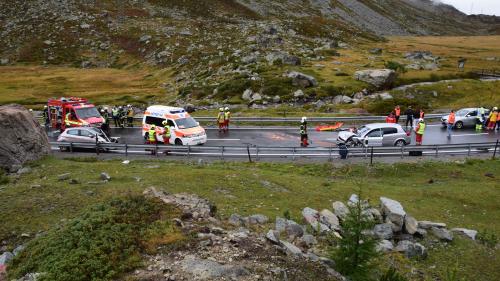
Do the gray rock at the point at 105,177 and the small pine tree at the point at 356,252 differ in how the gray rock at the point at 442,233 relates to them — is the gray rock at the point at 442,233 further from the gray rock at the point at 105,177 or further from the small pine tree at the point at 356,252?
the gray rock at the point at 105,177

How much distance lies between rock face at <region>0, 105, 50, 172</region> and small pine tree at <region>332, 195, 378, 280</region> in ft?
64.2

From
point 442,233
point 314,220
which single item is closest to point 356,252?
point 314,220

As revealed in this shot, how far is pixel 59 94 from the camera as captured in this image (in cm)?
6450

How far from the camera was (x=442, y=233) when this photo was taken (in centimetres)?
1822

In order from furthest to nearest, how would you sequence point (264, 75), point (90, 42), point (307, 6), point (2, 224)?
point (307, 6) → point (90, 42) → point (264, 75) → point (2, 224)

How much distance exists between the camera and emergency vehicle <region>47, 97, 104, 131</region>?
37062 mm

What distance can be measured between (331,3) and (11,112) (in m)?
150

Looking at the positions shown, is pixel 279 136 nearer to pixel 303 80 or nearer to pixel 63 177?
pixel 63 177

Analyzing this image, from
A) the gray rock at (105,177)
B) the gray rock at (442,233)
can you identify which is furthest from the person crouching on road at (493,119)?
the gray rock at (105,177)

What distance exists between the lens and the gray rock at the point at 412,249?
16594mm

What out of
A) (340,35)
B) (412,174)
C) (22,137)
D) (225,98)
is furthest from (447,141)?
(340,35)

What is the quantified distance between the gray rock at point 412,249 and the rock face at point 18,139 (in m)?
20.2

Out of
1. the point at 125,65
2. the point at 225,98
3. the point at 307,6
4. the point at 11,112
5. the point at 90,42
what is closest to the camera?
the point at 11,112

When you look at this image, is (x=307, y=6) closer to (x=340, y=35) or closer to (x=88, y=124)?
(x=340, y=35)
